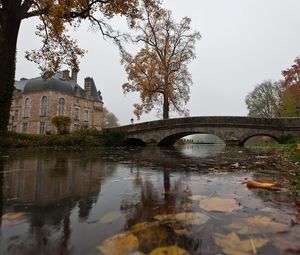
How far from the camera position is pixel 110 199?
204 cm

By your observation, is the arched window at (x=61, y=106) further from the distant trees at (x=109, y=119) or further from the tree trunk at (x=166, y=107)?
the distant trees at (x=109, y=119)

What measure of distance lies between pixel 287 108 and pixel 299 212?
1433 inches

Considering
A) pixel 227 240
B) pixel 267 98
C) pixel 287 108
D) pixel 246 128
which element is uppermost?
pixel 267 98

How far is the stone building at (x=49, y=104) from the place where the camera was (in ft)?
118

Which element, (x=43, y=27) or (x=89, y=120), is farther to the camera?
(x=89, y=120)

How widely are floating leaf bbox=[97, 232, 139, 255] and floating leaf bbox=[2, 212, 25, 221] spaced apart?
74 centimetres

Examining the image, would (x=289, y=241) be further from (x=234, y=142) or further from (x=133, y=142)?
(x=133, y=142)

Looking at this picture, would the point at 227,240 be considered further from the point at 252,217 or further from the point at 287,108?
the point at 287,108

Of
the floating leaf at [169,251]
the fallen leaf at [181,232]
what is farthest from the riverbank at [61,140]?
the floating leaf at [169,251]

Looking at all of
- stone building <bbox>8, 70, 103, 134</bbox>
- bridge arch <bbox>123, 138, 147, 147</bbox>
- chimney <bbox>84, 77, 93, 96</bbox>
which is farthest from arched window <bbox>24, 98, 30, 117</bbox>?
bridge arch <bbox>123, 138, 147, 147</bbox>

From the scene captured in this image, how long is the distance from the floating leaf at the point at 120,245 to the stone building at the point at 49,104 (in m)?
34.3

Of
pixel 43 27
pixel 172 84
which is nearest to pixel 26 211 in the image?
pixel 43 27

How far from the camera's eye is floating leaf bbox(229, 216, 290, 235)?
1.29 metres

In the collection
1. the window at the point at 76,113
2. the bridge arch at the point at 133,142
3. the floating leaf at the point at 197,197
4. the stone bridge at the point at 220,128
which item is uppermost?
the window at the point at 76,113
